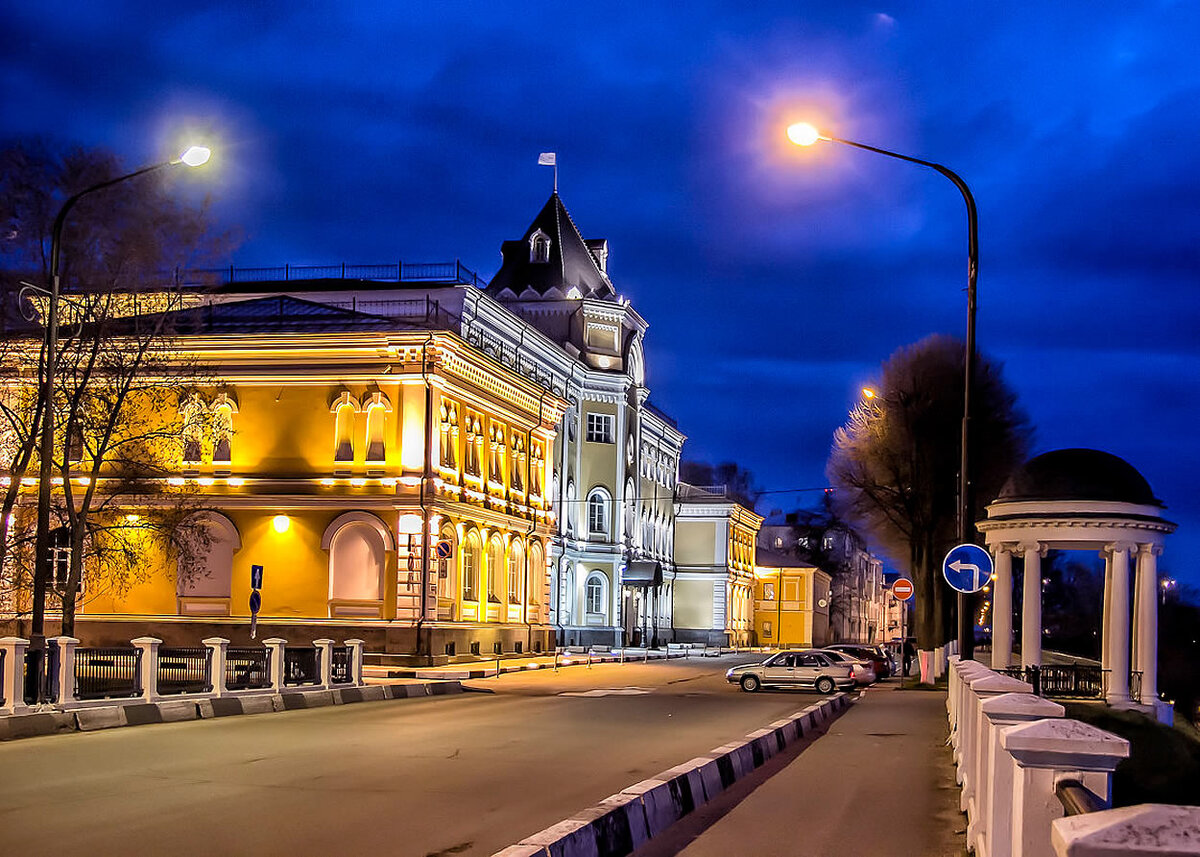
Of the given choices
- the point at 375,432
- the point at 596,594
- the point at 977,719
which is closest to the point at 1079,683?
the point at 375,432

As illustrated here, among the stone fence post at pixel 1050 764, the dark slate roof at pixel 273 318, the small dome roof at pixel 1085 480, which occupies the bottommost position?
the stone fence post at pixel 1050 764

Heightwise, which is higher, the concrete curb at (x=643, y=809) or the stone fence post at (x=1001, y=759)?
the stone fence post at (x=1001, y=759)

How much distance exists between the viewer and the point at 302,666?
92.1ft

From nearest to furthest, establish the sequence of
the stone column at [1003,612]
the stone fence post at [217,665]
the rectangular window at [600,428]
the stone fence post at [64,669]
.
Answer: the stone fence post at [64,669]
the stone fence post at [217,665]
the stone column at [1003,612]
the rectangular window at [600,428]

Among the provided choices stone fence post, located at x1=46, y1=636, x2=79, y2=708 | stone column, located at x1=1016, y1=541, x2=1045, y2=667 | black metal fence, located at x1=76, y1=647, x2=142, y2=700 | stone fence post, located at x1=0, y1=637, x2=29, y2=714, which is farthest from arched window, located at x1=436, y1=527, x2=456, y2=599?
stone fence post, located at x1=0, y1=637, x2=29, y2=714

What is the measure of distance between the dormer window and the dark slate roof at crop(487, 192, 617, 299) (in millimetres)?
184

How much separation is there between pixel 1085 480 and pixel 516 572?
26243 mm

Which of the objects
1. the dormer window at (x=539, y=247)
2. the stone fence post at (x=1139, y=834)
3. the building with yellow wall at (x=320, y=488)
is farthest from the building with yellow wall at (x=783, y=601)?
the stone fence post at (x=1139, y=834)

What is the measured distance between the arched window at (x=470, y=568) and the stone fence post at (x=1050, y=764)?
40662 mm

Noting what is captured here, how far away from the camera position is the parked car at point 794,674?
37.1 meters

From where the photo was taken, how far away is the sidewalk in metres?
10.6

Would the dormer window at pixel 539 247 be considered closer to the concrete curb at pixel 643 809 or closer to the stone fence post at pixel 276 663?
the stone fence post at pixel 276 663

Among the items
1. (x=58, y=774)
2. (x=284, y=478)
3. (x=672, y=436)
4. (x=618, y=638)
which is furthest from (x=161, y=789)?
(x=672, y=436)

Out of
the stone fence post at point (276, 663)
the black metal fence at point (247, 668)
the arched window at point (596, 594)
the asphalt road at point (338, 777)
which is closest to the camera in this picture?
the asphalt road at point (338, 777)
